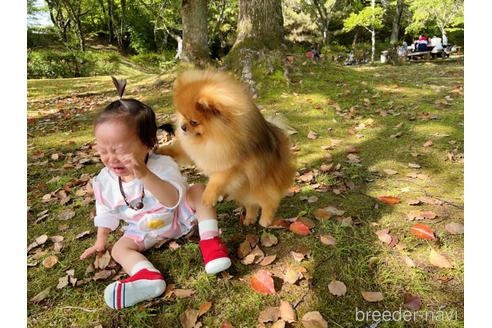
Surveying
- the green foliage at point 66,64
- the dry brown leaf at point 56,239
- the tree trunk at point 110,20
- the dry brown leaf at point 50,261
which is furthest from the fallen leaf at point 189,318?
the tree trunk at point 110,20

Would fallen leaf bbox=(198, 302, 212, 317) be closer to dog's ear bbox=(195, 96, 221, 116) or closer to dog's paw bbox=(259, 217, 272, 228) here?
dog's paw bbox=(259, 217, 272, 228)

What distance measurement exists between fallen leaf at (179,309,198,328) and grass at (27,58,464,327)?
0.18 feet

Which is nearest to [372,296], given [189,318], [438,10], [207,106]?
[189,318]

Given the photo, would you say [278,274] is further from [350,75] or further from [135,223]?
[350,75]

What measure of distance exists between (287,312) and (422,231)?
125 cm

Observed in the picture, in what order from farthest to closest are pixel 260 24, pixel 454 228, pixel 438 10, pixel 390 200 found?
pixel 438 10
pixel 260 24
pixel 390 200
pixel 454 228

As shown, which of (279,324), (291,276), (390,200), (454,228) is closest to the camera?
(279,324)

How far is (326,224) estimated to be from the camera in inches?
107

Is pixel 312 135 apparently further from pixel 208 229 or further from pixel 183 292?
pixel 183 292

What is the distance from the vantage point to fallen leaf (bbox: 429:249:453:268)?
2.26 metres

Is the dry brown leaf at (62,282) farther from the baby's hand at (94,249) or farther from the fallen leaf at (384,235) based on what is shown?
the fallen leaf at (384,235)

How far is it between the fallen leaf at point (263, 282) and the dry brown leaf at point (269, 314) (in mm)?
117

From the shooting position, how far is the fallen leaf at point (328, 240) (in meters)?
2.50

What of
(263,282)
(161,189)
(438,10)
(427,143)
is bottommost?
(263,282)
